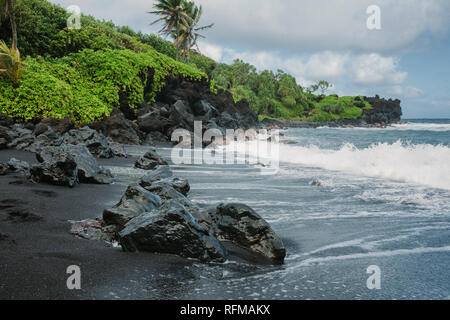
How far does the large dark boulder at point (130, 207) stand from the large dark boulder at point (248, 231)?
35.6 inches

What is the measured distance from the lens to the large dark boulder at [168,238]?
307 centimetres

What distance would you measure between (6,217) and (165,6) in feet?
111

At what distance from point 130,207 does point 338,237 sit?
2677mm

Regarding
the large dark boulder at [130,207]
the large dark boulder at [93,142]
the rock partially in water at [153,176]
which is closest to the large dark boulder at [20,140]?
the large dark boulder at [93,142]

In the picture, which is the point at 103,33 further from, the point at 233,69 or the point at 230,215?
the point at 233,69

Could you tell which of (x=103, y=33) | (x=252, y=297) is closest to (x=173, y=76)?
(x=103, y=33)

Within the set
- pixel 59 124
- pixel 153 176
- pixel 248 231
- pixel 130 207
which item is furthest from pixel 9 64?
pixel 248 231

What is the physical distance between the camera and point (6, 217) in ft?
11.4

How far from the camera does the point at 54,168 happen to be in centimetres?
532

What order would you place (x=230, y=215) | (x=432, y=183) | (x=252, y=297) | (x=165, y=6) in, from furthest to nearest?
1. (x=165, y=6)
2. (x=432, y=183)
3. (x=230, y=215)
4. (x=252, y=297)

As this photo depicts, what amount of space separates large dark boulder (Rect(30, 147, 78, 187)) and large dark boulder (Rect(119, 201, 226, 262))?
2.88 metres

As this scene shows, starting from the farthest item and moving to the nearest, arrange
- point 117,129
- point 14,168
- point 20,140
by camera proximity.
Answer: point 117,129
point 20,140
point 14,168

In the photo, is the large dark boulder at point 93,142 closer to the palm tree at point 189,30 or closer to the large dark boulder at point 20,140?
the large dark boulder at point 20,140

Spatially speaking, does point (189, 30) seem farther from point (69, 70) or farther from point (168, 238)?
point (168, 238)
